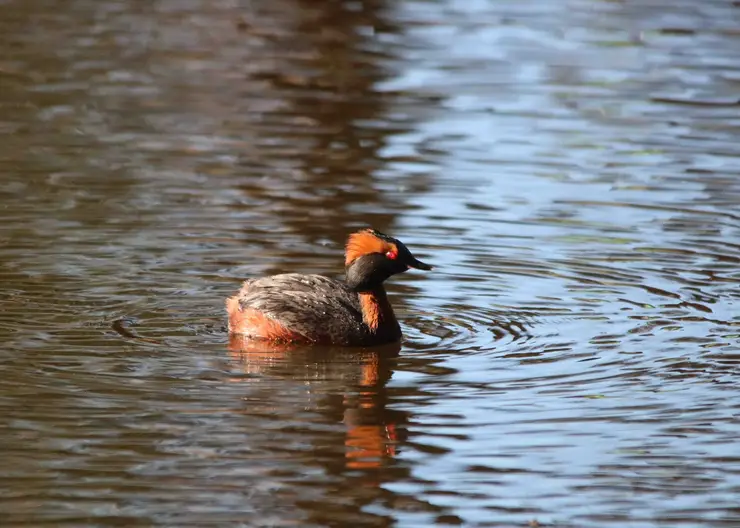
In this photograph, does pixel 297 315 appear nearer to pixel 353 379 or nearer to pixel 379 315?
pixel 379 315

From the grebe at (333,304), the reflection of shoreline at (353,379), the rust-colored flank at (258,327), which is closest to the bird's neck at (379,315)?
the grebe at (333,304)

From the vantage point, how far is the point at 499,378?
33.8 ft

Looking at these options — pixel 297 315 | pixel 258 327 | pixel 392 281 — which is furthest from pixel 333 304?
pixel 392 281

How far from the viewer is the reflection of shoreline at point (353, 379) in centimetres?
906

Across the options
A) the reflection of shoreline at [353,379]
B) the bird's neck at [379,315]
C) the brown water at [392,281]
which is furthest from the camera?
the bird's neck at [379,315]

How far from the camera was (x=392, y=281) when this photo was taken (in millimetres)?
13391

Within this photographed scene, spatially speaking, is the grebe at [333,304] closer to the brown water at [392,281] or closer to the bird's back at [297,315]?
the bird's back at [297,315]

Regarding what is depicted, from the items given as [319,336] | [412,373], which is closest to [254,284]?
[319,336]

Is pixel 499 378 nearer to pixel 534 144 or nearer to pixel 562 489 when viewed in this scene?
pixel 562 489

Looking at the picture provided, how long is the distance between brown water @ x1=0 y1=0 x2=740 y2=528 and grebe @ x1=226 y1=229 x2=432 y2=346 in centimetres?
20

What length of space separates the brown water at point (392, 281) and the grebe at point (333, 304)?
0.66ft

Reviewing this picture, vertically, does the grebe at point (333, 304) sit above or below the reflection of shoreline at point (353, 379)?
above

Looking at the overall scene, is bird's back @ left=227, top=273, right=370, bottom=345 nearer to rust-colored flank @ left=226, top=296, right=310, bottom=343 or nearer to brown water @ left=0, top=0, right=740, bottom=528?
rust-colored flank @ left=226, top=296, right=310, bottom=343

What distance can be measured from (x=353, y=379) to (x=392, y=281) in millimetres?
2999
